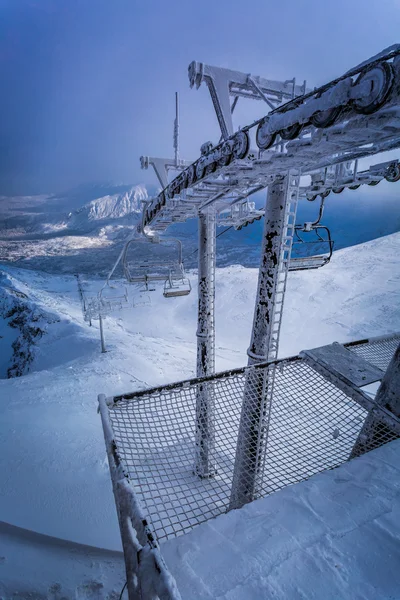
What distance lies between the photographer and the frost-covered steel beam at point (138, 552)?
37.0 inches

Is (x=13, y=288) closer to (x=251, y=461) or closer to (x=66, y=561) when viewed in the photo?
(x=66, y=561)

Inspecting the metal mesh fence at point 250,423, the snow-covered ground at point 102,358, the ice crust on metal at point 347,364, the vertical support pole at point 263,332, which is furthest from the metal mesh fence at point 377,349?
the snow-covered ground at point 102,358

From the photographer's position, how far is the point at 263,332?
3641mm

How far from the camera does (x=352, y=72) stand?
5.15ft

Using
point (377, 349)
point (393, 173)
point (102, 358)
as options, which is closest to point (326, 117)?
point (377, 349)

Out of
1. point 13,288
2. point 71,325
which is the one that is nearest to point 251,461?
point 71,325

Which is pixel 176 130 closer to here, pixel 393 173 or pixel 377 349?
pixel 393 173

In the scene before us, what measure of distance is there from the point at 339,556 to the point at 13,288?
89.8 feet

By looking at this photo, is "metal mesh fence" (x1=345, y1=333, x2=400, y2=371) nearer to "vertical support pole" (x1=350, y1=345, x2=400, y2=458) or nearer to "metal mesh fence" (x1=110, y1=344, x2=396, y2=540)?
"metal mesh fence" (x1=110, y1=344, x2=396, y2=540)

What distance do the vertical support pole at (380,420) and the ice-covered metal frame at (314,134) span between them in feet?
6.28

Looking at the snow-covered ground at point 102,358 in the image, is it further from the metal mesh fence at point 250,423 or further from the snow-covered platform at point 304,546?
the snow-covered platform at point 304,546

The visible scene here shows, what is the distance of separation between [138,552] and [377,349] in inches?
141

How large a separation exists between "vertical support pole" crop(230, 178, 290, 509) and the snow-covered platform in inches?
58.0

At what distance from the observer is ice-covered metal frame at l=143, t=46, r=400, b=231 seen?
1468 mm
